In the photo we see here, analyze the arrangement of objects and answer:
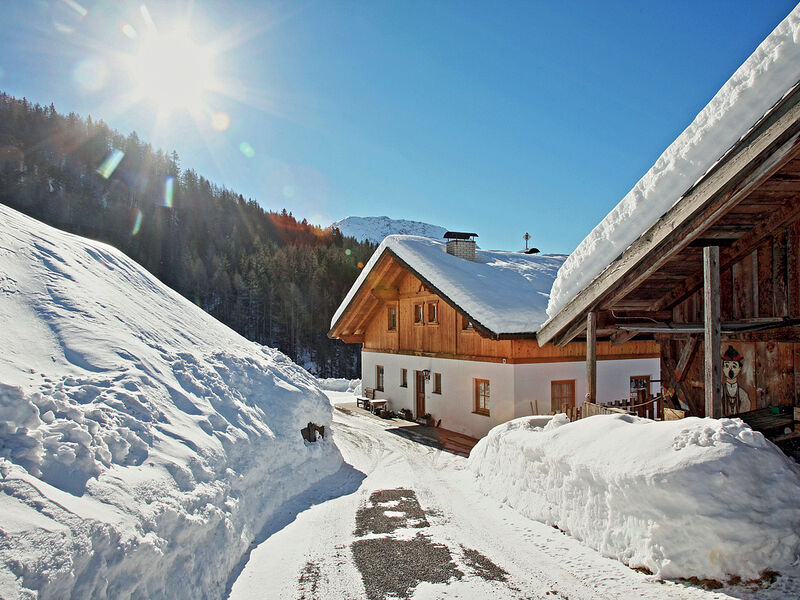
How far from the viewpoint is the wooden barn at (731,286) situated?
5.65m

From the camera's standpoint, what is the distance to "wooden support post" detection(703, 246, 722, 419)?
20.3ft

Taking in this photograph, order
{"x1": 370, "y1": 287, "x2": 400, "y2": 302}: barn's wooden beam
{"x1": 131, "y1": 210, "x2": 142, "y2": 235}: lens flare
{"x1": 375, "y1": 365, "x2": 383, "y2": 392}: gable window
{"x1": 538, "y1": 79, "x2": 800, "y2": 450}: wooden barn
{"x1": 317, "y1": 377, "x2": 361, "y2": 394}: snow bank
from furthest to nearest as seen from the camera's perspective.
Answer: {"x1": 131, "y1": 210, "x2": 142, "y2": 235}: lens flare → {"x1": 317, "y1": 377, "x2": 361, "y2": 394}: snow bank → {"x1": 375, "y1": 365, "x2": 383, "y2": 392}: gable window → {"x1": 370, "y1": 287, "x2": 400, "y2": 302}: barn's wooden beam → {"x1": 538, "y1": 79, "x2": 800, "y2": 450}: wooden barn

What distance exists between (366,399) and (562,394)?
8.48 m

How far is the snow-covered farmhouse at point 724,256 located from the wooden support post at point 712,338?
0.01 metres

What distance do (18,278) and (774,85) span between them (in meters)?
9.94

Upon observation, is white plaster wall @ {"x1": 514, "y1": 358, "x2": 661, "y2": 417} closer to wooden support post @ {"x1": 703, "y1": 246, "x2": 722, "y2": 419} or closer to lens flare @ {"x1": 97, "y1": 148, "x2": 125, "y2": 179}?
wooden support post @ {"x1": 703, "y1": 246, "x2": 722, "y2": 419}

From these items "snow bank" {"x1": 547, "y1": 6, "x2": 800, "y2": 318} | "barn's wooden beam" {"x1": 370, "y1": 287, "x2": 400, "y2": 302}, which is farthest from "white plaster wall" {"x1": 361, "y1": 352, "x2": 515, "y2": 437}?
"snow bank" {"x1": 547, "y1": 6, "x2": 800, "y2": 318}

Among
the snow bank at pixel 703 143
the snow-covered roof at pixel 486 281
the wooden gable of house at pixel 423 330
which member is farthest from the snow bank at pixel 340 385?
the snow bank at pixel 703 143

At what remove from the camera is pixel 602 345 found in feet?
48.3

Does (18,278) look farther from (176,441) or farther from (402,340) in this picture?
(402,340)

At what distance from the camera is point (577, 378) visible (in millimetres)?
14016

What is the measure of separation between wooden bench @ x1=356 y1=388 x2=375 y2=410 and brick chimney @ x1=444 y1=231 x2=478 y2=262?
6.94 metres

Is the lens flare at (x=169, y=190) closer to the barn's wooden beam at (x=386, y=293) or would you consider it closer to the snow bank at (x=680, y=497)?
the barn's wooden beam at (x=386, y=293)

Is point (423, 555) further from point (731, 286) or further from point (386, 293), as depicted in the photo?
point (386, 293)
